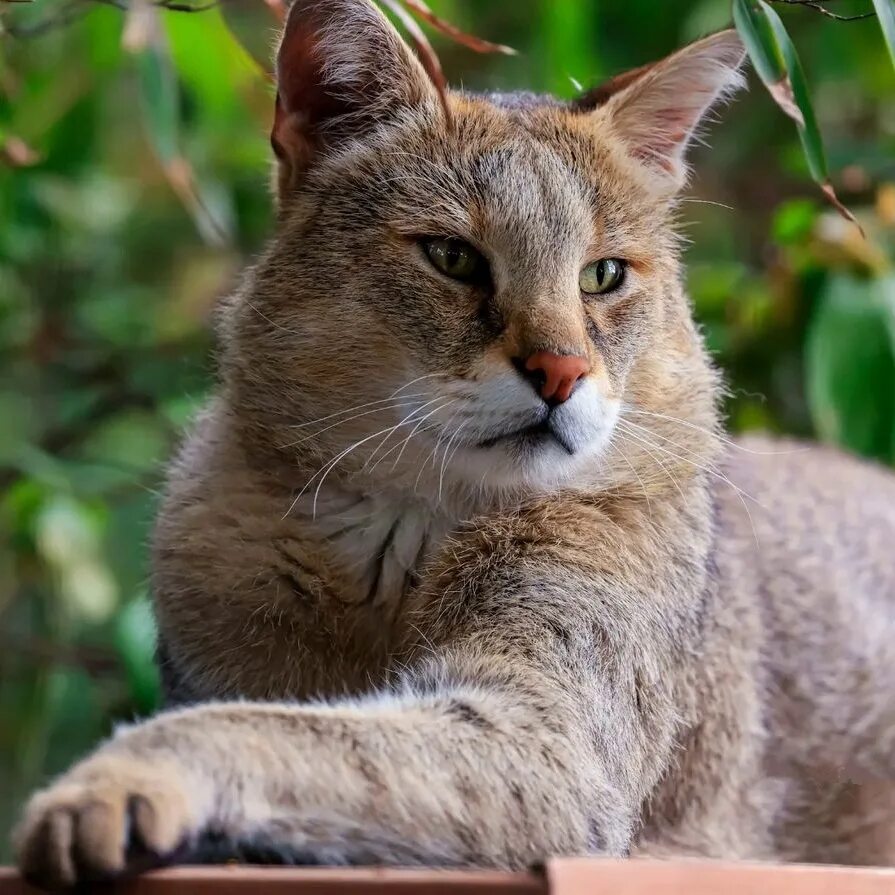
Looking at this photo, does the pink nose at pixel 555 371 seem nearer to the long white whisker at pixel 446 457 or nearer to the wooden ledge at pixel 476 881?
the long white whisker at pixel 446 457

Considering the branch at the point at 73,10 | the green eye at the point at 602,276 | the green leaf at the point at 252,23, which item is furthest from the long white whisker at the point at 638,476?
the green leaf at the point at 252,23

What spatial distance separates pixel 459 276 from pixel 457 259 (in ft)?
0.07

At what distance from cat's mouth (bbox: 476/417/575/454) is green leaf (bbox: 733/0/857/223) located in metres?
0.35

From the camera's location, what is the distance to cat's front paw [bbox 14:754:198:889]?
0.91m

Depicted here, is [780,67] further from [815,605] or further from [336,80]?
[815,605]

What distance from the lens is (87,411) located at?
9.37ft

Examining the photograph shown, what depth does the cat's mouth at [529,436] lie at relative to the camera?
4.33 ft

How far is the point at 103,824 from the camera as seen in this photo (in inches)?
36.2

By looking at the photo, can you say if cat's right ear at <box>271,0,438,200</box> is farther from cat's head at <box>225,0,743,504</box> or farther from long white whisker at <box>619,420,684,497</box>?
long white whisker at <box>619,420,684,497</box>

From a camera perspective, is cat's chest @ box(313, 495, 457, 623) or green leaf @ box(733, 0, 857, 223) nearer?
green leaf @ box(733, 0, 857, 223)

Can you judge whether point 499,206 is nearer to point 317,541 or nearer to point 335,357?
point 335,357

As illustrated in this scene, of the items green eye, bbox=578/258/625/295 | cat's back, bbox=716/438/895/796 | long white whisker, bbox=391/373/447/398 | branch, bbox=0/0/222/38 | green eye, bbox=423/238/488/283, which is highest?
branch, bbox=0/0/222/38

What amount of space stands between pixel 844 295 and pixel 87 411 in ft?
5.26

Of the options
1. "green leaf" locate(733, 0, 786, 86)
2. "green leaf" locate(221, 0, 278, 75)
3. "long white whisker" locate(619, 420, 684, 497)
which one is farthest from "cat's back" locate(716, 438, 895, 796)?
"green leaf" locate(221, 0, 278, 75)
